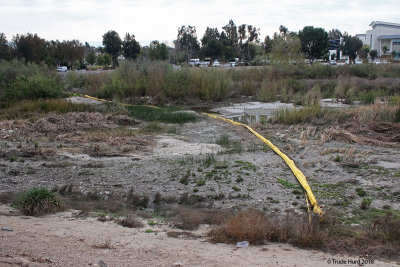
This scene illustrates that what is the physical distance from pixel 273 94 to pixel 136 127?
1101 centimetres

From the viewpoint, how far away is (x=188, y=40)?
68750 mm

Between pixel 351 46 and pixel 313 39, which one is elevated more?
pixel 351 46

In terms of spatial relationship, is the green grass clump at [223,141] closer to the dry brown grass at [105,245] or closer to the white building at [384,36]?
the dry brown grass at [105,245]

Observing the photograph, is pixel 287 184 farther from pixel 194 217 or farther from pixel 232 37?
pixel 232 37

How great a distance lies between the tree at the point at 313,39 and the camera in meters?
51.9

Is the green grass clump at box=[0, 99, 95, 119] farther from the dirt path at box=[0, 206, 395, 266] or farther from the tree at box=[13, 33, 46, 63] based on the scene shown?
the tree at box=[13, 33, 46, 63]

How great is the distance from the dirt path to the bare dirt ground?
0.01 m

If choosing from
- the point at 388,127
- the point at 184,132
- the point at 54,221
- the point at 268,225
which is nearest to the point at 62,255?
the point at 54,221

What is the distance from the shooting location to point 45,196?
20.9ft

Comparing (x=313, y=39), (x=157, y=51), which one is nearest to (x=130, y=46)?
(x=157, y=51)

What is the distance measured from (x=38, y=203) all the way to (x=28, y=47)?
37458 millimetres

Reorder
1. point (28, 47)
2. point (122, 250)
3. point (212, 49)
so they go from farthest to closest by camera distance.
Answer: point (212, 49) → point (28, 47) → point (122, 250)

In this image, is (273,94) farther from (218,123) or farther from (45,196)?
(45,196)

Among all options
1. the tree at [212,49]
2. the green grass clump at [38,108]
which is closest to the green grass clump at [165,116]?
the green grass clump at [38,108]
